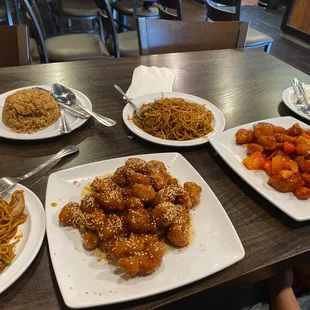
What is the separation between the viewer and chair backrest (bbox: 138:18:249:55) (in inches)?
77.3

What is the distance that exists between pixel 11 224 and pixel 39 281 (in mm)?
167

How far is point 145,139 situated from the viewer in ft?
3.76

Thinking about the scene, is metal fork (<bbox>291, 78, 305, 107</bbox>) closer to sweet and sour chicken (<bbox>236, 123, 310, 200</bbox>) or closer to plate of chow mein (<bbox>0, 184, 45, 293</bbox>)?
sweet and sour chicken (<bbox>236, 123, 310, 200</bbox>)

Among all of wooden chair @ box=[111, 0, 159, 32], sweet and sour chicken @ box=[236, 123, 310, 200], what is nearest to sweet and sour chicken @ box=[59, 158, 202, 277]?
sweet and sour chicken @ box=[236, 123, 310, 200]

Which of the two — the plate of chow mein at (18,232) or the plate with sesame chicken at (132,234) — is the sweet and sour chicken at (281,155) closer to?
the plate with sesame chicken at (132,234)

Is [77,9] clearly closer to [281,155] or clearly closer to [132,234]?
[281,155]

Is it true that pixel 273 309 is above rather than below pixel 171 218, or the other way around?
below

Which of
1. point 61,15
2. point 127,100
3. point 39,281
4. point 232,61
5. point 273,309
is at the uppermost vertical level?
point 39,281

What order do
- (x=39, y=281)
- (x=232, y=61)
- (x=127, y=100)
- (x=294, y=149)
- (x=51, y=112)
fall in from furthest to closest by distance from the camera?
(x=232, y=61)
(x=127, y=100)
(x=51, y=112)
(x=294, y=149)
(x=39, y=281)

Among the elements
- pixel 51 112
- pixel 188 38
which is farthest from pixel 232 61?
pixel 51 112

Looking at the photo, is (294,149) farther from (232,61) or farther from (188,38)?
(188,38)

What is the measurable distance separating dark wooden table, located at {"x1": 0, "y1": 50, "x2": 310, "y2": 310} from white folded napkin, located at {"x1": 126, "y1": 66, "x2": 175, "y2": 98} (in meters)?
0.05

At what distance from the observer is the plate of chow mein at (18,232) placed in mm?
676

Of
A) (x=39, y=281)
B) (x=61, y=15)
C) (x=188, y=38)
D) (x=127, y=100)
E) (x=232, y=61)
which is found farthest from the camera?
(x=61, y=15)
